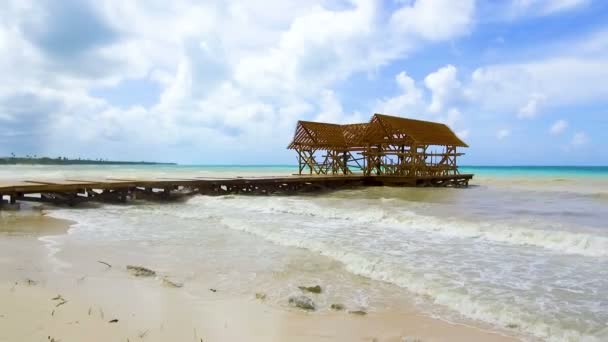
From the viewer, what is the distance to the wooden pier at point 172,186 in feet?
59.3

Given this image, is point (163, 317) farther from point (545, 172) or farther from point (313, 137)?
point (545, 172)

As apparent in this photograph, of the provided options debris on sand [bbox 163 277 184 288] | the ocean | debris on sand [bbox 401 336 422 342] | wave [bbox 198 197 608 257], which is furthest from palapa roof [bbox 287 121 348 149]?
debris on sand [bbox 401 336 422 342]

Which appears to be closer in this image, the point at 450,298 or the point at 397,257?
the point at 450,298

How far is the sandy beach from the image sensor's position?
4.37 meters

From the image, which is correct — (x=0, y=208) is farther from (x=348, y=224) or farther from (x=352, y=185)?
(x=352, y=185)

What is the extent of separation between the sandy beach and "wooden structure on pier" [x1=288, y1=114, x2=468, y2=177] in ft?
87.0

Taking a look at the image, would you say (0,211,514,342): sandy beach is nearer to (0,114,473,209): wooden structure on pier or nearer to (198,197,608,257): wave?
(198,197,608,257): wave

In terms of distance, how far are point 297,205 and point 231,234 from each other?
24.7 feet

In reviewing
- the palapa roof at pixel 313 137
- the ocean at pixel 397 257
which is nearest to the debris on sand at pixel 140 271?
the ocean at pixel 397 257

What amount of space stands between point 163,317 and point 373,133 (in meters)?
29.6

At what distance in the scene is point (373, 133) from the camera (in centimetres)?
3341

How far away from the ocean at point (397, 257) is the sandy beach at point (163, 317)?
437mm

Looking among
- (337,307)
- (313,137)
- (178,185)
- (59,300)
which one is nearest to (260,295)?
(337,307)

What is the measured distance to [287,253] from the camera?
9.00 metres
